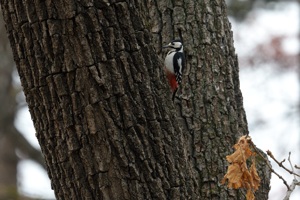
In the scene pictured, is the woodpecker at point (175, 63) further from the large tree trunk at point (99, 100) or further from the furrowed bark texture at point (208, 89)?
the large tree trunk at point (99, 100)

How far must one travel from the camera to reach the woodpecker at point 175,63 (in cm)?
474

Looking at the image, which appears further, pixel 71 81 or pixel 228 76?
pixel 228 76

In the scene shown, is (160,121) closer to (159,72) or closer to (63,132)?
(159,72)

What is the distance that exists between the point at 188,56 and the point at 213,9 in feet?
1.32

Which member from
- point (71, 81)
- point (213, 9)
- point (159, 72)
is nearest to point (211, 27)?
point (213, 9)

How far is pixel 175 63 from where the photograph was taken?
5582 millimetres

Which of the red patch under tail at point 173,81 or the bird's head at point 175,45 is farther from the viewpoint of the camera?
the bird's head at point 175,45

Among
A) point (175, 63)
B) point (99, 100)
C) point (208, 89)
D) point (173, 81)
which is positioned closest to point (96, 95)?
point (99, 100)

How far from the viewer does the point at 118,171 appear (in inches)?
133

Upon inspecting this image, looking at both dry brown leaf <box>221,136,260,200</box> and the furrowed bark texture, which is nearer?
dry brown leaf <box>221,136,260,200</box>

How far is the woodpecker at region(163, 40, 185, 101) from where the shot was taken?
4738 millimetres

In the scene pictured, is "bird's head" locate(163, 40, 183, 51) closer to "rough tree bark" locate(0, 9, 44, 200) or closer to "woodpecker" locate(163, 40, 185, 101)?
"woodpecker" locate(163, 40, 185, 101)

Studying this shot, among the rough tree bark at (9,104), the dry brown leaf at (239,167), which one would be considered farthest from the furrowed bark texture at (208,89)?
the rough tree bark at (9,104)

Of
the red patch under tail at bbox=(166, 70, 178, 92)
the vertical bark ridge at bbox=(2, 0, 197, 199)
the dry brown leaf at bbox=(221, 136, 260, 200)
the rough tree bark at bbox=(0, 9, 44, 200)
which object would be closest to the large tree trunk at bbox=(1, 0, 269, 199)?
the vertical bark ridge at bbox=(2, 0, 197, 199)
